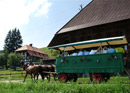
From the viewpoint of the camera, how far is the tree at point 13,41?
62656 mm

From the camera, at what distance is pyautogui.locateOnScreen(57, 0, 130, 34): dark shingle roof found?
14.0 m

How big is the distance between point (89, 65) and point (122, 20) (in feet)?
21.4

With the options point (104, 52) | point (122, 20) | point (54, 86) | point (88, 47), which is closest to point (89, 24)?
point (122, 20)

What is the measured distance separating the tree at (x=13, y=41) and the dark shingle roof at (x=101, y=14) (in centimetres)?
4981

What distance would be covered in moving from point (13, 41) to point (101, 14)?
54.6 metres

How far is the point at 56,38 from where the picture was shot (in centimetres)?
1894

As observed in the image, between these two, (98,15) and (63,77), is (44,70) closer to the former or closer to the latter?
(63,77)

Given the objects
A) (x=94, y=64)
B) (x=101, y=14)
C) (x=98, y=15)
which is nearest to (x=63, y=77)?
(x=94, y=64)

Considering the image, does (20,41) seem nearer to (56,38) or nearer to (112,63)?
(56,38)

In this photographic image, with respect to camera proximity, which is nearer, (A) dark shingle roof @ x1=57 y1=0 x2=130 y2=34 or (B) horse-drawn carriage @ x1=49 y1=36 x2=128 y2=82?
(B) horse-drawn carriage @ x1=49 y1=36 x2=128 y2=82

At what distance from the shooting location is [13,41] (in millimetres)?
63688

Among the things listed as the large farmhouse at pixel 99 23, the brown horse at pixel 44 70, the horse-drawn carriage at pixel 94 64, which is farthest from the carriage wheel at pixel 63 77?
the large farmhouse at pixel 99 23

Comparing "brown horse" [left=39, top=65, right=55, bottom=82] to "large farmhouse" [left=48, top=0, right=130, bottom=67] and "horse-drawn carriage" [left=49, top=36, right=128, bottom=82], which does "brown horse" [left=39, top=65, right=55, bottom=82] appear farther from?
"large farmhouse" [left=48, top=0, right=130, bottom=67]

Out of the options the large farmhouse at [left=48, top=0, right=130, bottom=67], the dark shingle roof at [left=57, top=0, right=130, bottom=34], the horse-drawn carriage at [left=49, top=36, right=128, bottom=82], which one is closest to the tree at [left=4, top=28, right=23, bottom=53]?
the large farmhouse at [left=48, top=0, right=130, bottom=67]
